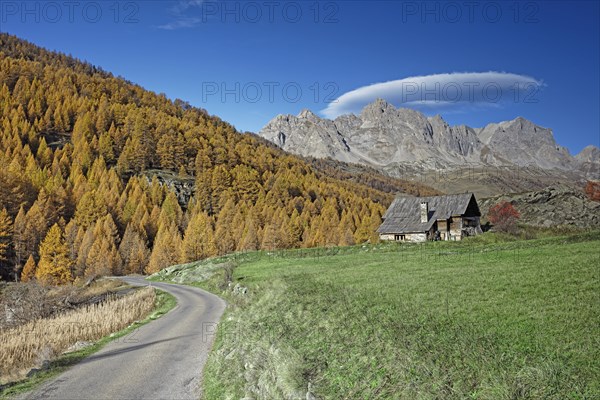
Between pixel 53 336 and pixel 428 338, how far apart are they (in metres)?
22.0

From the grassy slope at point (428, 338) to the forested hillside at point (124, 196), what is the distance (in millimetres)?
76913

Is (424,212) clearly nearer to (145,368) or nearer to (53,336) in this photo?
(53,336)

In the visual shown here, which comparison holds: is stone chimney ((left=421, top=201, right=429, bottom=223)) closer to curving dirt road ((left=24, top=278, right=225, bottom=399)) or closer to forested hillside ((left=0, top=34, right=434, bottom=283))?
forested hillside ((left=0, top=34, right=434, bottom=283))

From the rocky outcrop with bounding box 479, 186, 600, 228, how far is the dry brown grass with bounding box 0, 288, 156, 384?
7563 centimetres

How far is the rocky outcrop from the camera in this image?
74000mm

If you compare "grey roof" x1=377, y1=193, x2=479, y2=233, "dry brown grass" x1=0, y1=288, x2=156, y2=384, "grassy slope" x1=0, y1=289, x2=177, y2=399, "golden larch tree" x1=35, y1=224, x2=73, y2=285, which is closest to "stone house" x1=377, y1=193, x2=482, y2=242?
"grey roof" x1=377, y1=193, x2=479, y2=233

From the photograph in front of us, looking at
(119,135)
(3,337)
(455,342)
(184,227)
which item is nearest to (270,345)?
(455,342)

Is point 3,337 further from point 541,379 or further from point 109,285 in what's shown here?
point 109,285

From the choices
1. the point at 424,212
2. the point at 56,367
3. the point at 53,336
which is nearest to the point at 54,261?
the point at 53,336

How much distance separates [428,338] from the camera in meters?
11.1

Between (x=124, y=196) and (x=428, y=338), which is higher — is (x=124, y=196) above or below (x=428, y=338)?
above

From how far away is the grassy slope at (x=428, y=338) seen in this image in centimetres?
849

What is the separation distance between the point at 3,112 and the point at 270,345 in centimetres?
18153

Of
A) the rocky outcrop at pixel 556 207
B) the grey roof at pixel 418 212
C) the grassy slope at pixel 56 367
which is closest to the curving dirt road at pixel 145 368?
the grassy slope at pixel 56 367
